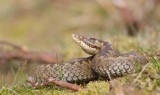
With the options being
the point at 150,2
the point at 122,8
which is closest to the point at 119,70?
the point at 122,8

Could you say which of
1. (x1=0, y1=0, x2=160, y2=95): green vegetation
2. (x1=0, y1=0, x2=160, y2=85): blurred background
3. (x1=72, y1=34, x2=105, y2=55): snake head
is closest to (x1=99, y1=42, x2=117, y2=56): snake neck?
(x1=72, y1=34, x2=105, y2=55): snake head

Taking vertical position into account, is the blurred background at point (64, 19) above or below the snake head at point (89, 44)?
above

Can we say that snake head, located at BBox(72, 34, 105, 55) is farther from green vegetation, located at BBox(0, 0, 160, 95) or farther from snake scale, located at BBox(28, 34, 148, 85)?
green vegetation, located at BBox(0, 0, 160, 95)

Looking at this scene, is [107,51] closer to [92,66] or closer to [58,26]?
[92,66]

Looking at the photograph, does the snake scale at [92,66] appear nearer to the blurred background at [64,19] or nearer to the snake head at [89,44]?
the snake head at [89,44]

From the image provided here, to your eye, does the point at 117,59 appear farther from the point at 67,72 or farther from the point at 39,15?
the point at 39,15

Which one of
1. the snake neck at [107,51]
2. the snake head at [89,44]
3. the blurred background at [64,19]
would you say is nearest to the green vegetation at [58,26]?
the blurred background at [64,19]
